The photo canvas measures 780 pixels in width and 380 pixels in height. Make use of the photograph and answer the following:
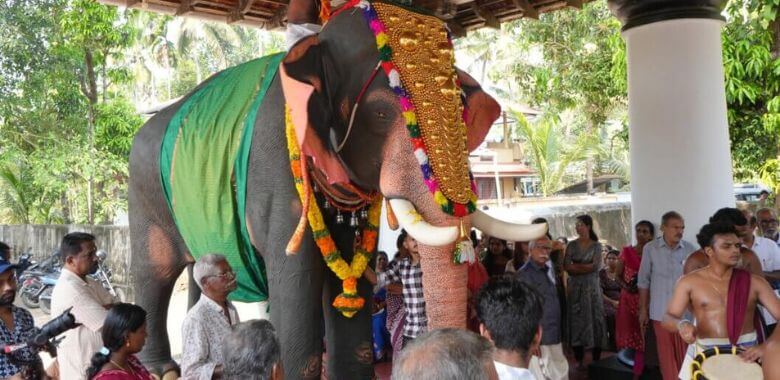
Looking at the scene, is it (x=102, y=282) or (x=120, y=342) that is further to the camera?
(x=102, y=282)

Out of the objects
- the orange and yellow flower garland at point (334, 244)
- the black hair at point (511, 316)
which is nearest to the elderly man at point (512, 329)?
the black hair at point (511, 316)

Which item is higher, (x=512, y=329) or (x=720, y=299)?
(x=512, y=329)

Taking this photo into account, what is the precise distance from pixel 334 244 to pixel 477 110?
98cm

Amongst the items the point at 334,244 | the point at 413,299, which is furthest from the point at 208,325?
the point at 413,299

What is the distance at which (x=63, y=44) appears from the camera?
1150 cm

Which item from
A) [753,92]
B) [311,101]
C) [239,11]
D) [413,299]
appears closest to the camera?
[311,101]

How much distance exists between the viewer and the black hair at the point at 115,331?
101 inches

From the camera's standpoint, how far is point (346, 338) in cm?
383

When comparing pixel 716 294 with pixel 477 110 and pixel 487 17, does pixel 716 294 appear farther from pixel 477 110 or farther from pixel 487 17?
pixel 487 17

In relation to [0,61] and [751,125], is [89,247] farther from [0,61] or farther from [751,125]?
[0,61]

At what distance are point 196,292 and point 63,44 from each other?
326 inches

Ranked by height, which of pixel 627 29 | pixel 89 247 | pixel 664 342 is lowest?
pixel 664 342

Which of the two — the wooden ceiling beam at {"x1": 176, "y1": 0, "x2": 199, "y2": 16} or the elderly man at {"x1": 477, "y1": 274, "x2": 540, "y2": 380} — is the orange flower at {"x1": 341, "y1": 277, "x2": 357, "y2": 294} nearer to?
the elderly man at {"x1": 477, "y1": 274, "x2": 540, "y2": 380}

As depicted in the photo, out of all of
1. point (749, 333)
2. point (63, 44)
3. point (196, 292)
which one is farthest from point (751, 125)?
point (63, 44)
